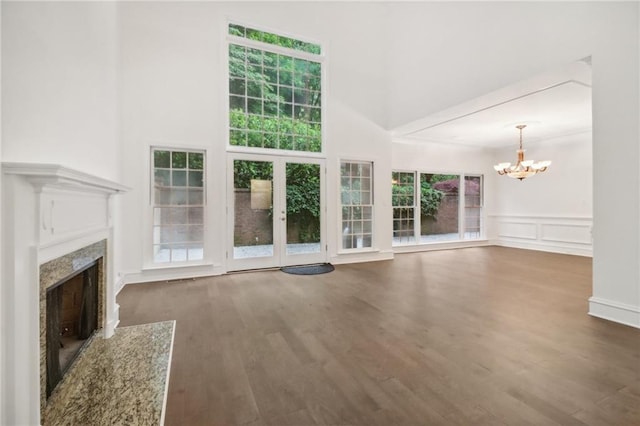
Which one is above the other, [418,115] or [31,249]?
[418,115]

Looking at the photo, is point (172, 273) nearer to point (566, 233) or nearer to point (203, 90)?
point (203, 90)

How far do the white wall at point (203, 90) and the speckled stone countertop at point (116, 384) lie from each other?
224cm

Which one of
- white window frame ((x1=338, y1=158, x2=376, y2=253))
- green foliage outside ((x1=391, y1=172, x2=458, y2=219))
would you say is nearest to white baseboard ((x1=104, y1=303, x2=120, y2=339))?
white window frame ((x1=338, y1=158, x2=376, y2=253))

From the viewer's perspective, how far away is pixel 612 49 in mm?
2770

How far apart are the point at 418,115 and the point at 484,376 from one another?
4.49 metres

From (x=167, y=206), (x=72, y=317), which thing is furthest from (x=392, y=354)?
(x=167, y=206)

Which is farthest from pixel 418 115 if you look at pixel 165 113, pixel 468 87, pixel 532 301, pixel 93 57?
pixel 93 57

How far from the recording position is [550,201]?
7129mm

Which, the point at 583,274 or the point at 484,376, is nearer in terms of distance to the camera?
the point at 484,376

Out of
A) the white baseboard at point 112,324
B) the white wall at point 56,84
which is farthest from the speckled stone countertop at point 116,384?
the white wall at point 56,84

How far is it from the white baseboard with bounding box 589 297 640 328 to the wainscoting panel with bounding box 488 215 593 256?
460 cm

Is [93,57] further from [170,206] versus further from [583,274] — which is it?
[583,274]

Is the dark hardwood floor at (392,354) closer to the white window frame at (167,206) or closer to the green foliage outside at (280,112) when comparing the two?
the white window frame at (167,206)

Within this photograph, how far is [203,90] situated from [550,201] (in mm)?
7982
